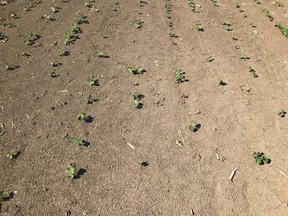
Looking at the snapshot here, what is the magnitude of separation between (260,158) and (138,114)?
3.12 m

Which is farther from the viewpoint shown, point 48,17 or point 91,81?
point 48,17

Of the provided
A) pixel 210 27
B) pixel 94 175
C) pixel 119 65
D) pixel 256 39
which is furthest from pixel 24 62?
pixel 256 39

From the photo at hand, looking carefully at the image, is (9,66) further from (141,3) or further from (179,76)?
(141,3)

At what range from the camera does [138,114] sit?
7.38m

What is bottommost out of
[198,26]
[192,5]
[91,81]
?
[192,5]

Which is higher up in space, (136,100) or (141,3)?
(136,100)

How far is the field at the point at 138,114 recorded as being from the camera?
5.63 metres

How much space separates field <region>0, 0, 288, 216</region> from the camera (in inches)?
222

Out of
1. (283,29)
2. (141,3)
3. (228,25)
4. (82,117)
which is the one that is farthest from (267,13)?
(82,117)

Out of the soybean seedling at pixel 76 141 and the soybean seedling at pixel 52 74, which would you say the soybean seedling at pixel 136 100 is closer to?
the soybean seedling at pixel 76 141

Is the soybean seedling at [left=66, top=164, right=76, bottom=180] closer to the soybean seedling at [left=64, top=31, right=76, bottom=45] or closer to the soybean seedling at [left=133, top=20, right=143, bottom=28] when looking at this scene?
the soybean seedling at [left=64, top=31, right=76, bottom=45]

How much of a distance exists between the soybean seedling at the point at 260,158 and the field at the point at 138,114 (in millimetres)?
41

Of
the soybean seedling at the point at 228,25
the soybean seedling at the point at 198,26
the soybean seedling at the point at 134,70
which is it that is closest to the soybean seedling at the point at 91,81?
the soybean seedling at the point at 134,70

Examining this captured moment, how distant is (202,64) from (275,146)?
3.70 metres
